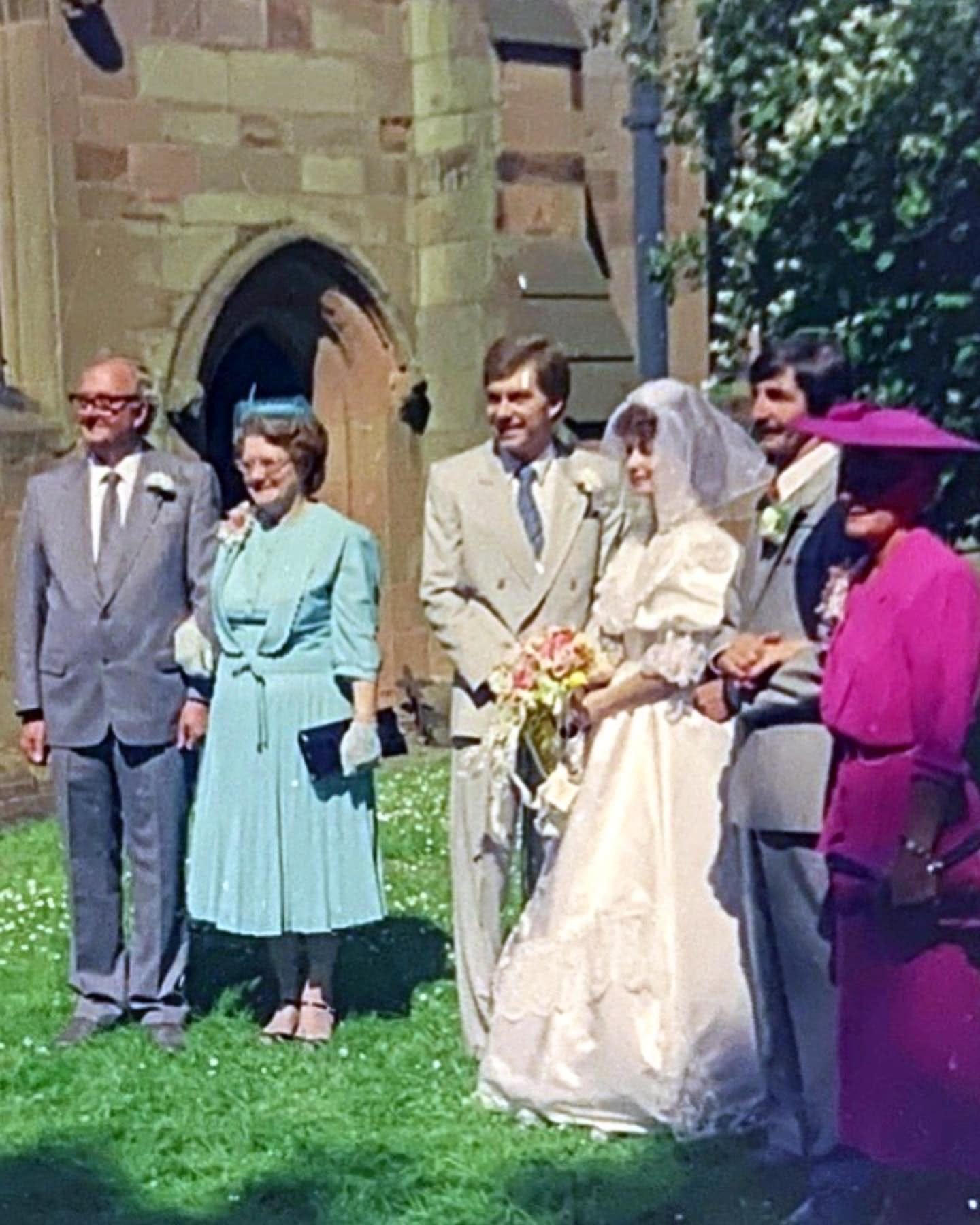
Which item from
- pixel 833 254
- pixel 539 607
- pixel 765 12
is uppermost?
pixel 765 12

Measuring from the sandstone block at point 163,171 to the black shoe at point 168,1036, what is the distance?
681 cm

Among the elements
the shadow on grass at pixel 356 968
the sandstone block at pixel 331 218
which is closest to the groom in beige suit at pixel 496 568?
the shadow on grass at pixel 356 968

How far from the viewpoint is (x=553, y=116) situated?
1400 centimetres

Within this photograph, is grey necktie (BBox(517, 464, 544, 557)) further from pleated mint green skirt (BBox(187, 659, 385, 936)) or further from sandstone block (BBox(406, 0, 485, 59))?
sandstone block (BBox(406, 0, 485, 59))

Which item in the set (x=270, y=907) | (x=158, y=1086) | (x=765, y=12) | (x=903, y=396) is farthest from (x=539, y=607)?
(x=765, y=12)

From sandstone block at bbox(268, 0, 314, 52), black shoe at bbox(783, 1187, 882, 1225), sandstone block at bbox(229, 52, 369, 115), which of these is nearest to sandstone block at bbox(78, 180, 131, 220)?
sandstone block at bbox(229, 52, 369, 115)

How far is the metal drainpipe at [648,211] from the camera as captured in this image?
44.5ft

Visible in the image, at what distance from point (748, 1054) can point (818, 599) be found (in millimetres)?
1283

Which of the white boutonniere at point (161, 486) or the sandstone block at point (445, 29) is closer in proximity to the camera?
the white boutonniere at point (161, 486)

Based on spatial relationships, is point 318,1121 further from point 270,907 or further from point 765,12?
point 765,12

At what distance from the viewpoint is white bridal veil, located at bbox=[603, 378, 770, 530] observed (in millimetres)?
5898

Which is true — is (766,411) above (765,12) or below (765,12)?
below

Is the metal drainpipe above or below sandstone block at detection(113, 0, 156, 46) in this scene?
below

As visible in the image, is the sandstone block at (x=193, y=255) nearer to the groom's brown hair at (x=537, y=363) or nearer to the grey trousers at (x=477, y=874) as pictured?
the groom's brown hair at (x=537, y=363)
